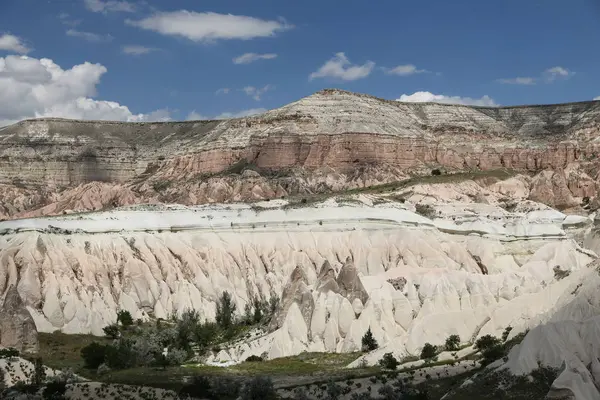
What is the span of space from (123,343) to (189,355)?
170 inches

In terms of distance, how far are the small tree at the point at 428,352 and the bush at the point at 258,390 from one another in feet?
37.8

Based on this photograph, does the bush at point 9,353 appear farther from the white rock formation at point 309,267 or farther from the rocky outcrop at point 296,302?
the rocky outcrop at point 296,302

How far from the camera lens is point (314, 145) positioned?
439 feet

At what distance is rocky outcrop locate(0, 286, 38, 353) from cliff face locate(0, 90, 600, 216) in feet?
225

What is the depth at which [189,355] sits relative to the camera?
55.0m

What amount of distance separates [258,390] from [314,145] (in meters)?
97.6

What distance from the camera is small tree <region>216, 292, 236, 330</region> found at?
216 feet

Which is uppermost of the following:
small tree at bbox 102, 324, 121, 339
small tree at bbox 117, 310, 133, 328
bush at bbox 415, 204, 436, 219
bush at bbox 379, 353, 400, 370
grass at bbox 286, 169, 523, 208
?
grass at bbox 286, 169, 523, 208

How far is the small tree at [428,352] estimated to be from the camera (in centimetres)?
4748

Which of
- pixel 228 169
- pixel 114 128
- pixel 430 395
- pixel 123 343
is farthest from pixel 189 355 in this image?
pixel 114 128

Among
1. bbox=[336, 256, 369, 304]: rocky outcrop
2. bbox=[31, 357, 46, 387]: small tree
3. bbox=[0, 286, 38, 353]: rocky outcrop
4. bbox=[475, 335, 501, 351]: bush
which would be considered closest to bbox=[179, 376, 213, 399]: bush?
bbox=[31, 357, 46, 387]: small tree

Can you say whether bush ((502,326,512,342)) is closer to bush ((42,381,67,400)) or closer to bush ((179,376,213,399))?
bush ((179,376,213,399))

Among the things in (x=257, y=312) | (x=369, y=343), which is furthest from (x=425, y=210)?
(x=369, y=343)

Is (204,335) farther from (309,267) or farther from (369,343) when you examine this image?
(309,267)
